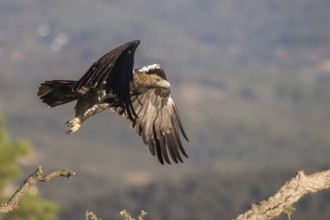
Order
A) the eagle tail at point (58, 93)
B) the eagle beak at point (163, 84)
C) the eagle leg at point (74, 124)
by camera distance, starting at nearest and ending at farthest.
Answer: the eagle leg at point (74, 124) < the eagle tail at point (58, 93) < the eagle beak at point (163, 84)

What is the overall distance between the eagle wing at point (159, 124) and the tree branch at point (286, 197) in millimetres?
4265

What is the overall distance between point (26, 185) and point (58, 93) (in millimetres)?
4316

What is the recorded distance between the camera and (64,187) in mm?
174875

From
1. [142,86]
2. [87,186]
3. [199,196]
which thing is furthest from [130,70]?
[87,186]

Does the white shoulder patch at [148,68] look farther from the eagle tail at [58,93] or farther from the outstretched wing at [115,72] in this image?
the outstretched wing at [115,72]

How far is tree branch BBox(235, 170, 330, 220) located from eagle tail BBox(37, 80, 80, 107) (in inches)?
173

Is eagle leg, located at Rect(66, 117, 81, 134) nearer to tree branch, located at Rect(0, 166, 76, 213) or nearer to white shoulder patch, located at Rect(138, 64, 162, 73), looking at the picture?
white shoulder patch, located at Rect(138, 64, 162, 73)

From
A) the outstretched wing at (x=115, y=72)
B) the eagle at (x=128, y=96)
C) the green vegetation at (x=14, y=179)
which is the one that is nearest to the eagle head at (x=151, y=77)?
the eagle at (x=128, y=96)

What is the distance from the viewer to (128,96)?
10.3 meters

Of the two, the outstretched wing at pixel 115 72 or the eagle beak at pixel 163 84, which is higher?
the eagle beak at pixel 163 84

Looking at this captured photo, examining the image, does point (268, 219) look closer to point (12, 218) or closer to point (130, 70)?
point (130, 70)

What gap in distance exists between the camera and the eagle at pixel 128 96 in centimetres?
1048

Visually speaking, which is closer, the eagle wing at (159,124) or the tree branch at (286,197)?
the tree branch at (286,197)

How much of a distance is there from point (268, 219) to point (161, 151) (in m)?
4.91
